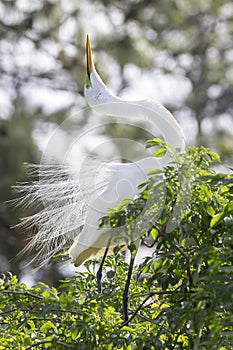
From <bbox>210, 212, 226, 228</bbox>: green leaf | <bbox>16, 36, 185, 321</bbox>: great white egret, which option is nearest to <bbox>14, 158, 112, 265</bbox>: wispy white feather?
<bbox>16, 36, 185, 321</bbox>: great white egret

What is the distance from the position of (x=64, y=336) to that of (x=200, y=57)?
19.8ft

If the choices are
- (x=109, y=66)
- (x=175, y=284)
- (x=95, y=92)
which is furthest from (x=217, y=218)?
(x=109, y=66)

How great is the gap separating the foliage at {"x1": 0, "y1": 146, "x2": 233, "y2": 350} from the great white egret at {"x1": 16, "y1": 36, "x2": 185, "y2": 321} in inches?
21.2

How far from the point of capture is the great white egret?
2201mm

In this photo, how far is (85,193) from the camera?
2262mm

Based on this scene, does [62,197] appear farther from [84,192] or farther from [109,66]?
[109,66]

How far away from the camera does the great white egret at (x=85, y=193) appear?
2.20 m

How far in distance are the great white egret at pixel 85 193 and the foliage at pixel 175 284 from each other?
0.54 meters

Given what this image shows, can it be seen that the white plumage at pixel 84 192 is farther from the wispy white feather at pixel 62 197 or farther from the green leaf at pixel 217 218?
the green leaf at pixel 217 218

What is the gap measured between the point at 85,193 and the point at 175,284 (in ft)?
2.25

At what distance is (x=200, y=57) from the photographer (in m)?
7.33

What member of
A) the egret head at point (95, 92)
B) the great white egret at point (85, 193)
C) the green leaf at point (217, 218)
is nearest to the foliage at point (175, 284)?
the green leaf at point (217, 218)

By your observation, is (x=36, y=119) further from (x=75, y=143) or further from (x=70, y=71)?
(x=75, y=143)

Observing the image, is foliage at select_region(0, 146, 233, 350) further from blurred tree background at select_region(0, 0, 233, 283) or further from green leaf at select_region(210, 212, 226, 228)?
blurred tree background at select_region(0, 0, 233, 283)
